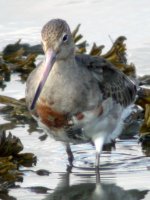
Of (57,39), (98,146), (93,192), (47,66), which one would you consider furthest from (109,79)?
(93,192)

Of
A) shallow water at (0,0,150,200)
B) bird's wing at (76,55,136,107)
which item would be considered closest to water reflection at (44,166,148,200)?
shallow water at (0,0,150,200)

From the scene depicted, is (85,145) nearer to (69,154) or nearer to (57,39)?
(69,154)

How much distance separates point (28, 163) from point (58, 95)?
661 mm

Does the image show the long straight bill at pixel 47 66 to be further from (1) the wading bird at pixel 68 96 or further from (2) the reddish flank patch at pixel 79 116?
(2) the reddish flank patch at pixel 79 116

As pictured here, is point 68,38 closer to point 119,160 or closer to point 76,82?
point 76,82

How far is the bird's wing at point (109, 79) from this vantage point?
9227mm

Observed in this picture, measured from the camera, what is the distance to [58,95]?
8766mm

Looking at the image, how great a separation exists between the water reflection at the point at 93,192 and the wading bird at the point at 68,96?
537mm

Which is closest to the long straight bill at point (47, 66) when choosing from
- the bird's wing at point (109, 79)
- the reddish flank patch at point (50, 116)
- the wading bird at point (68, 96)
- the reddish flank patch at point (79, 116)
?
the wading bird at point (68, 96)

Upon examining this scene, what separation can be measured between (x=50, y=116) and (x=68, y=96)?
0.23 metres

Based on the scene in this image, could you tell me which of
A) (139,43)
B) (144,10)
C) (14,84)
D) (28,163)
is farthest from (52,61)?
(144,10)

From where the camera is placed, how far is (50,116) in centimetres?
879

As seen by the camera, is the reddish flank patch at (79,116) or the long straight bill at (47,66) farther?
the reddish flank patch at (79,116)

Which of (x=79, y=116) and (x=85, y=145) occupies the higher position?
(x=79, y=116)
